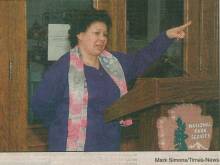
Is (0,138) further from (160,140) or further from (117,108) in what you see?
(160,140)

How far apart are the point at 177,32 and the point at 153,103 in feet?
1.63

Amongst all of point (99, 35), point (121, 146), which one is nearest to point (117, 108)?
point (121, 146)

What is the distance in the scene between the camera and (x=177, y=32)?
283 centimetres

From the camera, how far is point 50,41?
2.71m

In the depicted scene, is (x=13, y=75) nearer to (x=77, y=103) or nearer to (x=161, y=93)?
(x=77, y=103)

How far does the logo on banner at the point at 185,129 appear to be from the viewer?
2.65 meters

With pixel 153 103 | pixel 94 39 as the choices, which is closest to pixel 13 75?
pixel 94 39

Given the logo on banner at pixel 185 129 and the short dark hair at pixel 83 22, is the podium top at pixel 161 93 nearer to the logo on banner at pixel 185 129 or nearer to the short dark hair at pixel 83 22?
the logo on banner at pixel 185 129

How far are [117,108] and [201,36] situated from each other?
645 mm

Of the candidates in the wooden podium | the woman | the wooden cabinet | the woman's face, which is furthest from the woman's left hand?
the wooden cabinet

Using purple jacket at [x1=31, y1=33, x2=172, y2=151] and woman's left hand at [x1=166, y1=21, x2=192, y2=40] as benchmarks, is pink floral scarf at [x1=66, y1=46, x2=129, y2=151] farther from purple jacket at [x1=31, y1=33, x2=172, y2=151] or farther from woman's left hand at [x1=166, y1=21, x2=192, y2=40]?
woman's left hand at [x1=166, y1=21, x2=192, y2=40]

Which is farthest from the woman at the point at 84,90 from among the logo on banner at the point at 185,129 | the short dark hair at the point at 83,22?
the logo on banner at the point at 185,129

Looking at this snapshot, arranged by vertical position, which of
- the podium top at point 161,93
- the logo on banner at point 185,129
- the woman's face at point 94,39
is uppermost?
the woman's face at point 94,39

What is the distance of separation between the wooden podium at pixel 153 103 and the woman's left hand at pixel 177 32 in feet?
0.85
